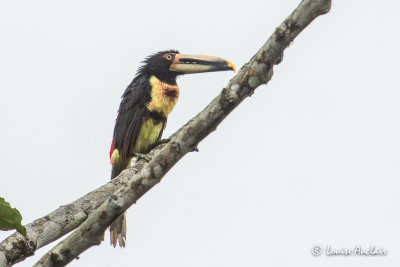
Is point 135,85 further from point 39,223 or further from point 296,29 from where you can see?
point 296,29

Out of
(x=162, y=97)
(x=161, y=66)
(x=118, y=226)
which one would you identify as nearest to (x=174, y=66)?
(x=161, y=66)

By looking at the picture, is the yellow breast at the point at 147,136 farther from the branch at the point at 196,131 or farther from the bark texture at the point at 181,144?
the branch at the point at 196,131

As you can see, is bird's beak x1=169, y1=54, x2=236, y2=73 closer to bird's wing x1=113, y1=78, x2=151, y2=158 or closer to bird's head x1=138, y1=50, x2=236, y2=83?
bird's head x1=138, y1=50, x2=236, y2=83

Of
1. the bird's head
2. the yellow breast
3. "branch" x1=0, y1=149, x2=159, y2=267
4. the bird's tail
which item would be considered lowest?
"branch" x1=0, y1=149, x2=159, y2=267

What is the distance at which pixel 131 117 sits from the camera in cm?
720

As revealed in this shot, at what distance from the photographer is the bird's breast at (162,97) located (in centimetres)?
723

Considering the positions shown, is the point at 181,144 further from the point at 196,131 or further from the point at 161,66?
the point at 161,66

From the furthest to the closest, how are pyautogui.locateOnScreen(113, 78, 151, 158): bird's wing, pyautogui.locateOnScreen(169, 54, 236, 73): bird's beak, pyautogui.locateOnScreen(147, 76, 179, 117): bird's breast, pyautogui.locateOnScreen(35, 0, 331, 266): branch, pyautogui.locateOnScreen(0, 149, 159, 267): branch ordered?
pyautogui.locateOnScreen(169, 54, 236, 73): bird's beak → pyautogui.locateOnScreen(147, 76, 179, 117): bird's breast → pyautogui.locateOnScreen(113, 78, 151, 158): bird's wing → pyautogui.locateOnScreen(0, 149, 159, 267): branch → pyautogui.locateOnScreen(35, 0, 331, 266): branch

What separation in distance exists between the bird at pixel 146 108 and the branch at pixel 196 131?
3138 mm

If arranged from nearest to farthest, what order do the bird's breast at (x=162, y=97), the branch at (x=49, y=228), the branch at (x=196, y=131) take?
the branch at (x=196, y=131)
the branch at (x=49, y=228)
the bird's breast at (x=162, y=97)

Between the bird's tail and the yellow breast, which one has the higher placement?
the yellow breast

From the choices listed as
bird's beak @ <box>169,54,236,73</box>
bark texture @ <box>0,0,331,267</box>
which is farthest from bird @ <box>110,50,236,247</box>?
bark texture @ <box>0,0,331,267</box>

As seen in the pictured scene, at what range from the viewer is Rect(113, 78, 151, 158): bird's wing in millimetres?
7105

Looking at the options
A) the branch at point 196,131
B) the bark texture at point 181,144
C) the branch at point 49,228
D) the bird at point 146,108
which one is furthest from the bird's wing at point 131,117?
the branch at point 196,131
